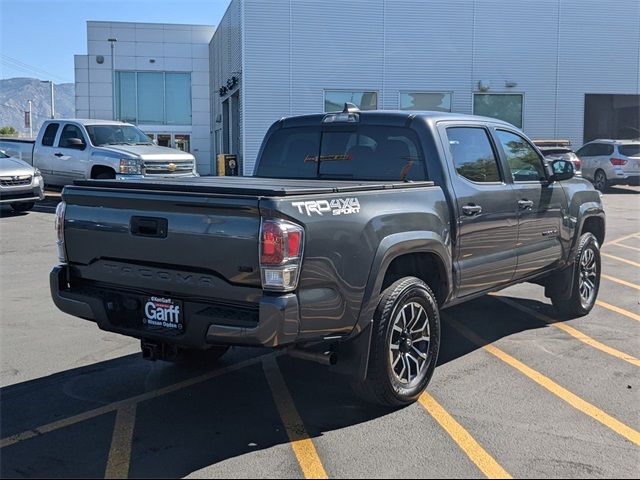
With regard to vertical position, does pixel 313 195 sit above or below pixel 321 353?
above

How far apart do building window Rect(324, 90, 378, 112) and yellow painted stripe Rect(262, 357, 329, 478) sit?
71.1 ft

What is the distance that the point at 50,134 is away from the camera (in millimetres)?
16641

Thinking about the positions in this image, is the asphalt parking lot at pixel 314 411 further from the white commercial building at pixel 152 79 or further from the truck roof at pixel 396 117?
the white commercial building at pixel 152 79

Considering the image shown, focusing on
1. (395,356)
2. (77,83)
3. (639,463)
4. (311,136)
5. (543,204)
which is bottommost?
(639,463)

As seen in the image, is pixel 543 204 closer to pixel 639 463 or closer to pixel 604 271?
pixel 639 463

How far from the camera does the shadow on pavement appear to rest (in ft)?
12.4

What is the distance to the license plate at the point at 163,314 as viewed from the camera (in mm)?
4004

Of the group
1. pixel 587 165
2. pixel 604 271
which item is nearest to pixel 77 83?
pixel 587 165

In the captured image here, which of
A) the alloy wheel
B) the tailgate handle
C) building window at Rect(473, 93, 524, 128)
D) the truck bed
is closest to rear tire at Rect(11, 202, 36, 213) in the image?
the truck bed

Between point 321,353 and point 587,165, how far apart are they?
72.7ft

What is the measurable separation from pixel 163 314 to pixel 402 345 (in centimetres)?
159

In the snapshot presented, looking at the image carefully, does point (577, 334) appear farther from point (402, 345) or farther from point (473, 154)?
point (402, 345)

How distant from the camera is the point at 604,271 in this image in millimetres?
9625

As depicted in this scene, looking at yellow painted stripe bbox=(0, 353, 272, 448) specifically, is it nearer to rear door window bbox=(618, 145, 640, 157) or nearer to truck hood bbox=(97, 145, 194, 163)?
truck hood bbox=(97, 145, 194, 163)
